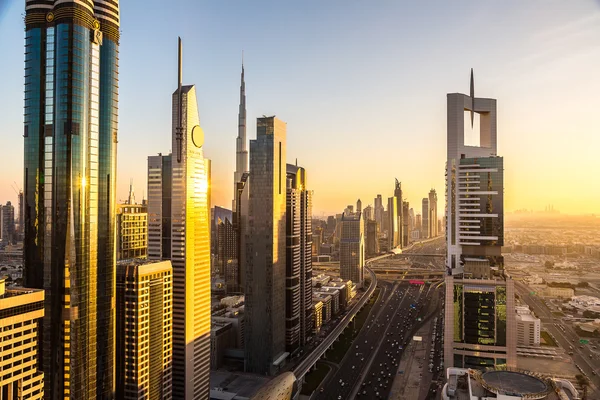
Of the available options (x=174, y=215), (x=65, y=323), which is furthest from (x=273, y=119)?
(x=65, y=323)

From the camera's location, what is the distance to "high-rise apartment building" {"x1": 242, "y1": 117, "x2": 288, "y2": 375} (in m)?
39.6

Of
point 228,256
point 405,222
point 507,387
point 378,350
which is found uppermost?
point 405,222

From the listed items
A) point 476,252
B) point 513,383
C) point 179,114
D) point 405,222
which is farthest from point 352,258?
point 405,222

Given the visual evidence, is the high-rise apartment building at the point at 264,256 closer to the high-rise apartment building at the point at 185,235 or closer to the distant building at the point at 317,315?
the high-rise apartment building at the point at 185,235

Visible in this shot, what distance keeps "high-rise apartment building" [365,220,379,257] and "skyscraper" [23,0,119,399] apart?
107 meters

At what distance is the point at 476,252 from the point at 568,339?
20.4 metres

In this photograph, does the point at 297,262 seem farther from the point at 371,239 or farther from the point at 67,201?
the point at 371,239

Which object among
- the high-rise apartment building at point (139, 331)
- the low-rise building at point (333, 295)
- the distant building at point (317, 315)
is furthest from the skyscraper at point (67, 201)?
the low-rise building at point (333, 295)

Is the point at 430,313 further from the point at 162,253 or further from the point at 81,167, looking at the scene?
the point at 81,167

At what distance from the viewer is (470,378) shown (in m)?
26.8

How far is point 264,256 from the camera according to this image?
4012 centimetres

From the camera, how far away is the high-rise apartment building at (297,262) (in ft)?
143

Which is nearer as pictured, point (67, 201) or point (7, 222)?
point (67, 201)

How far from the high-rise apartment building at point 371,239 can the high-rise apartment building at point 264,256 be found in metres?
88.3
